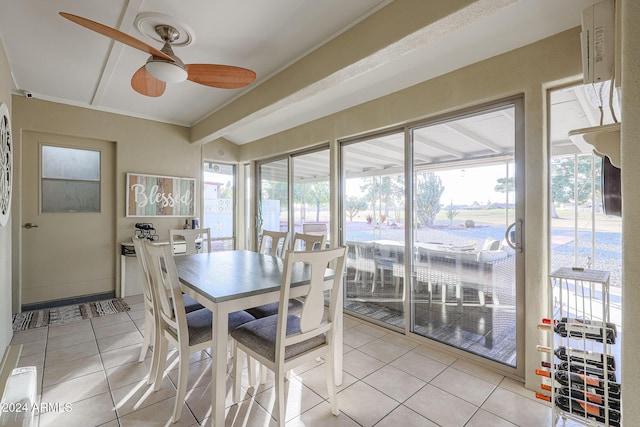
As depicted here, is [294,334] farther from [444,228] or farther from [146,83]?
[146,83]

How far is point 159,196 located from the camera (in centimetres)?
439

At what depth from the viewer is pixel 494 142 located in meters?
2.38

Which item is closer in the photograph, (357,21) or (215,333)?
(215,333)

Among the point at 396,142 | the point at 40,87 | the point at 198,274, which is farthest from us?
the point at 40,87

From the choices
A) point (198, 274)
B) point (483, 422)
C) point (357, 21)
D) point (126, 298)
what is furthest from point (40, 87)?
point (483, 422)

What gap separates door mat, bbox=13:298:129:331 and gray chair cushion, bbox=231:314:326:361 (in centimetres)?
263

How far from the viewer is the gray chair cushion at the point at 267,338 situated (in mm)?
1668

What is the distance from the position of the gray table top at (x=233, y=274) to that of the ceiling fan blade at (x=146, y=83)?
1419mm

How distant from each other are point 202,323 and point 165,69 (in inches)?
64.5

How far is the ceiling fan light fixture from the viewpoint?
184cm

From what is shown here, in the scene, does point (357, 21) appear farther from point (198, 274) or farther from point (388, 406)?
point (388, 406)

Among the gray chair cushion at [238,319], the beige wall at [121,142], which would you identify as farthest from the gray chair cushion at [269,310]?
the beige wall at [121,142]

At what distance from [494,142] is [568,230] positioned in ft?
2.72

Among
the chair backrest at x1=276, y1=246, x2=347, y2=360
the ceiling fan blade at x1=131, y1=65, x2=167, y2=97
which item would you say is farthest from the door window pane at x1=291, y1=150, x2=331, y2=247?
the ceiling fan blade at x1=131, y1=65, x2=167, y2=97
